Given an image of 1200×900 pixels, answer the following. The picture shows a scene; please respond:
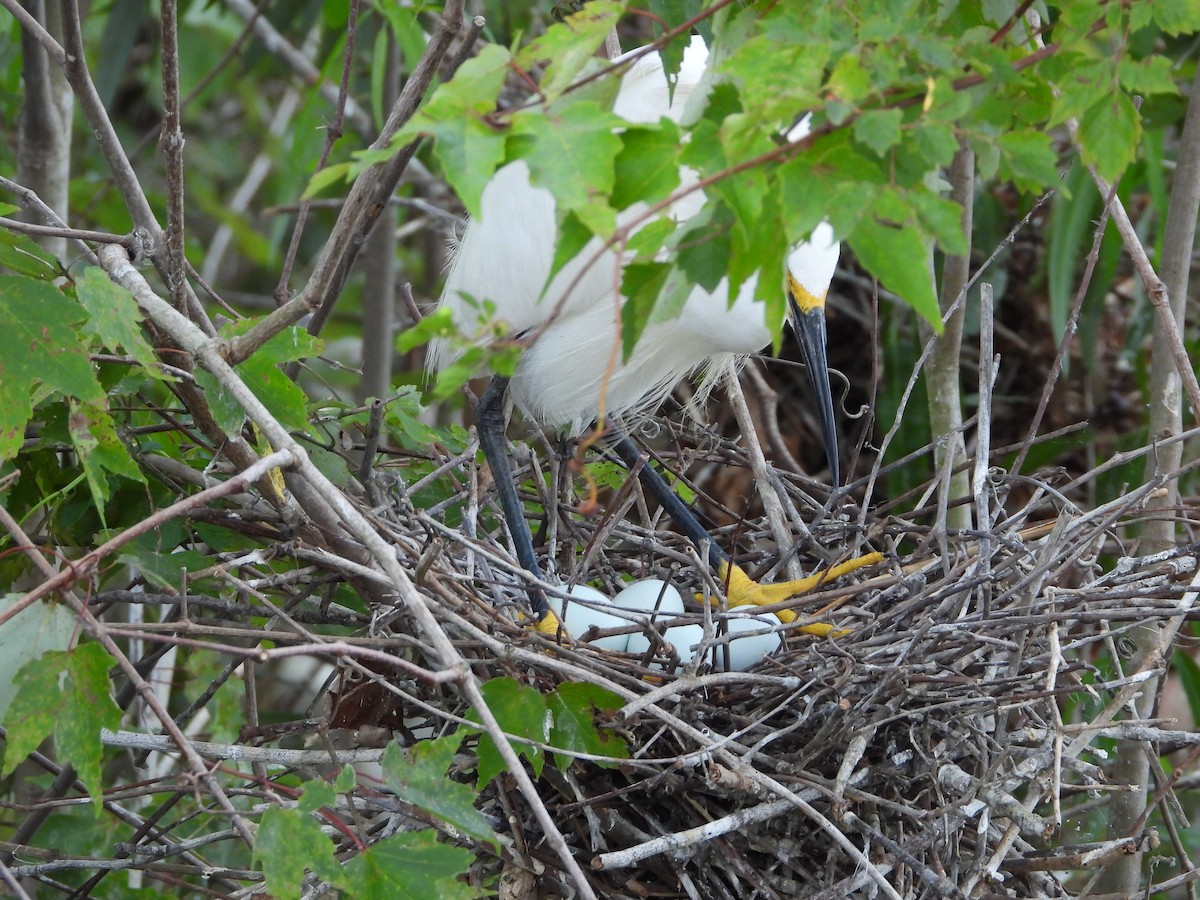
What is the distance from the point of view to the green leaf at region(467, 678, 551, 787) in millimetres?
1330

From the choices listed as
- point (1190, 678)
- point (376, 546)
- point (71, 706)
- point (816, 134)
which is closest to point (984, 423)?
point (816, 134)

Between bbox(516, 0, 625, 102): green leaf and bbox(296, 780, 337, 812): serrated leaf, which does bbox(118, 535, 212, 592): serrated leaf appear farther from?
bbox(516, 0, 625, 102): green leaf

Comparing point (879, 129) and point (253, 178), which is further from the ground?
point (879, 129)

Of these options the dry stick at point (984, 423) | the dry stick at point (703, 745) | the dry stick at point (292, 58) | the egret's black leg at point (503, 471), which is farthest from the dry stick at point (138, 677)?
the dry stick at point (292, 58)

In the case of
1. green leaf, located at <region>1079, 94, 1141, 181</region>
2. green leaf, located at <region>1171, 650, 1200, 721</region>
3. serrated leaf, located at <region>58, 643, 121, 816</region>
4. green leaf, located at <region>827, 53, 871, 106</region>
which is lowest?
green leaf, located at <region>1171, 650, 1200, 721</region>

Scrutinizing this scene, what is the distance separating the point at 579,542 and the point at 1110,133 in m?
1.22

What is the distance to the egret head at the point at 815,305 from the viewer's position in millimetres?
1854

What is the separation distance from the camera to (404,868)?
109 centimetres

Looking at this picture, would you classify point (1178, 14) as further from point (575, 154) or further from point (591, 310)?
point (591, 310)

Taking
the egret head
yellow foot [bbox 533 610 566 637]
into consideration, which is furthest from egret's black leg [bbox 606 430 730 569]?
yellow foot [bbox 533 610 566 637]

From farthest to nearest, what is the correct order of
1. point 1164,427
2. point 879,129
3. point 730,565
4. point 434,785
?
point 1164,427 < point 730,565 < point 434,785 < point 879,129

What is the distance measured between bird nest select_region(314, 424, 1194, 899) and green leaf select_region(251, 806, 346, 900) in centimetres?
28

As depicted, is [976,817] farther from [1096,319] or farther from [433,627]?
[1096,319]

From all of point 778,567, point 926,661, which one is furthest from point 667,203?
point 778,567
